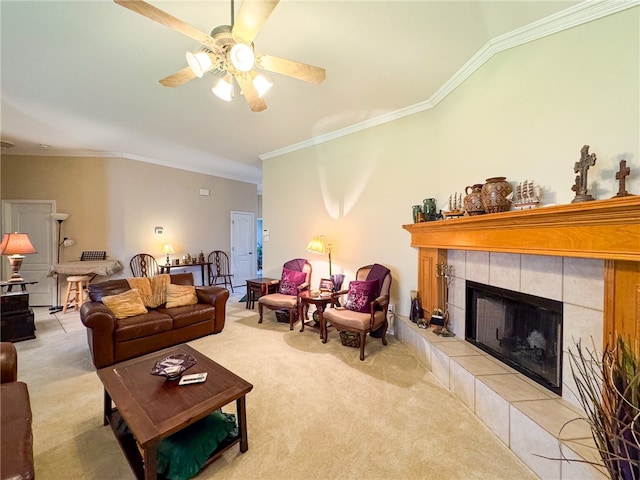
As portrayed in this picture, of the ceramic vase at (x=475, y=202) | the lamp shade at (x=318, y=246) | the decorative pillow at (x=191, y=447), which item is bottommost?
the decorative pillow at (x=191, y=447)

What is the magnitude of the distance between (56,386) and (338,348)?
8.92 ft

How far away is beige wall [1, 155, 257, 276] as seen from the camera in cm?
491

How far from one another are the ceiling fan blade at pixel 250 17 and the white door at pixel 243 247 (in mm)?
5745

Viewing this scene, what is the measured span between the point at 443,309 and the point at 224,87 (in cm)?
300

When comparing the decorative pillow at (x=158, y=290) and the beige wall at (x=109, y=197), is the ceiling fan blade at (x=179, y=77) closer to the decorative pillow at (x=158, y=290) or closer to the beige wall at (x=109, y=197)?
the decorative pillow at (x=158, y=290)

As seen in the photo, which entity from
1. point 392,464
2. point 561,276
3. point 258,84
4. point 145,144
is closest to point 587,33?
point 561,276

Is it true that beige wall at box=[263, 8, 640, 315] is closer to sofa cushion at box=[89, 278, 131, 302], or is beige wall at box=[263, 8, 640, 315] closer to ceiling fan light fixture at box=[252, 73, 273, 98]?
ceiling fan light fixture at box=[252, 73, 273, 98]

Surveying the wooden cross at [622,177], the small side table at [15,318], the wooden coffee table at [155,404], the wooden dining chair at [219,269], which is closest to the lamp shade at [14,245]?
the small side table at [15,318]

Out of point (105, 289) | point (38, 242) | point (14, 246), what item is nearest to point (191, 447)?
point (105, 289)

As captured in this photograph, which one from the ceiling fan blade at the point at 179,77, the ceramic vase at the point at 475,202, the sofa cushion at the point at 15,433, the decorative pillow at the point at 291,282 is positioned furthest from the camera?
the decorative pillow at the point at 291,282

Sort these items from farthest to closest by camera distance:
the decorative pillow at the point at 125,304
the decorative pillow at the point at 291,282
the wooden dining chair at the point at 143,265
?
the wooden dining chair at the point at 143,265 < the decorative pillow at the point at 291,282 < the decorative pillow at the point at 125,304

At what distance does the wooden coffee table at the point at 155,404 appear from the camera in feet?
4.36

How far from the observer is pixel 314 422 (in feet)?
6.26

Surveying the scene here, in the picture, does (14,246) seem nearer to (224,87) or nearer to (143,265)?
(143,265)
